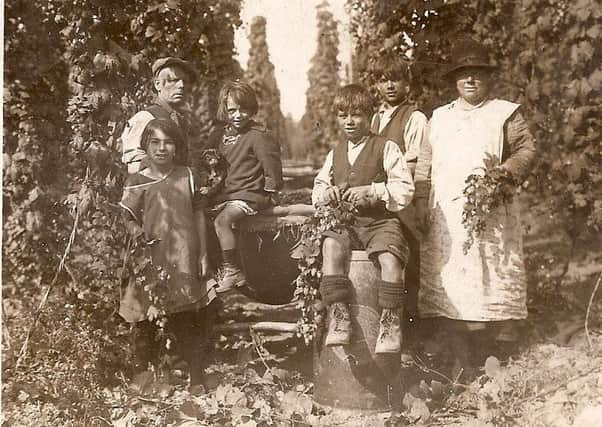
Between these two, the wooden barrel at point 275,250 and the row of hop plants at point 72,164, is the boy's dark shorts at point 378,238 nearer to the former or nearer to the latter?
the wooden barrel at point 275,250

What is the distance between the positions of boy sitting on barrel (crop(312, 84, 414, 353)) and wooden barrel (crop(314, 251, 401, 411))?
0.03 m

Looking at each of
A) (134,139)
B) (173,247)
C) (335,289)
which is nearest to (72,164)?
(134,139)

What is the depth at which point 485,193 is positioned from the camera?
11.1ft

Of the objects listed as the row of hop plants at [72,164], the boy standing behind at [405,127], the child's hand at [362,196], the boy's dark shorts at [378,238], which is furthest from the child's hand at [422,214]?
the row of hop plants at [72,164]

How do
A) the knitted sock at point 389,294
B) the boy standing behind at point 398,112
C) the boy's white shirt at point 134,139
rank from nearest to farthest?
the knitted sock at point 389,294 → the boy standing behind at point 398,112 → the boy's white shirt at point 134,139

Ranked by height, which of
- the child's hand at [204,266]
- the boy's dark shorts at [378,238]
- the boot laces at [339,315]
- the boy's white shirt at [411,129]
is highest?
the boy's white shirt at [411,129]

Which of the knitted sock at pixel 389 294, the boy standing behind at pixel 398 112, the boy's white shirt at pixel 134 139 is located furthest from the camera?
the boy's white shirt at pixel 134 139

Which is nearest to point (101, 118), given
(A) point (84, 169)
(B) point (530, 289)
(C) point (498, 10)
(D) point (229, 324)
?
(A) point (84, 169)

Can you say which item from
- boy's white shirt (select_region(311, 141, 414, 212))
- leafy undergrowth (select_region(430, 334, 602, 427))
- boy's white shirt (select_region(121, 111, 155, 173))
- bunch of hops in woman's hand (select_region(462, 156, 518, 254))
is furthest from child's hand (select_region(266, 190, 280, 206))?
leafy undergrowth (select_region(430, 334, 602, 427))

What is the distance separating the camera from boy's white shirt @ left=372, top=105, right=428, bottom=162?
344cm

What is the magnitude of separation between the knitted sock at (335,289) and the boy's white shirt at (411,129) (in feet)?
2.25

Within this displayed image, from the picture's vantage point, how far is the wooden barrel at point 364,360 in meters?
3.35

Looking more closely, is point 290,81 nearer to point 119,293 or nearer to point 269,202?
point 269,202

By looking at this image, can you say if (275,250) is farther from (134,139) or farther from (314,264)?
(134,139)
